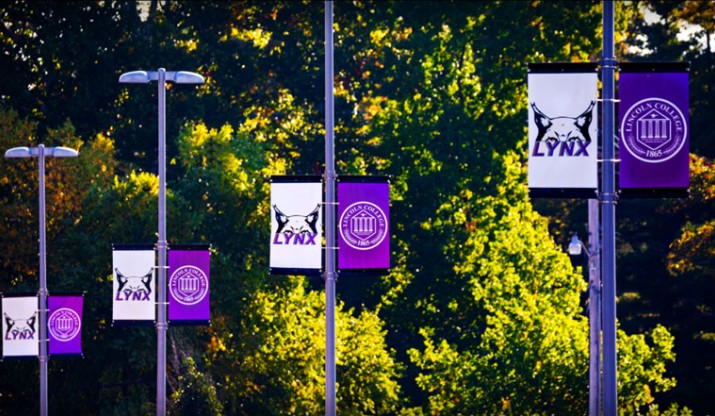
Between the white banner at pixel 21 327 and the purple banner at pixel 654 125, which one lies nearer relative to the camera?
the purple banner at pixel 654 125

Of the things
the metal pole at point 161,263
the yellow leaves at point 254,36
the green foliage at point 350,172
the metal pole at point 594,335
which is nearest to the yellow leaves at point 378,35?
the green foliage at point 350,172

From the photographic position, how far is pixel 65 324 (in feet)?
116

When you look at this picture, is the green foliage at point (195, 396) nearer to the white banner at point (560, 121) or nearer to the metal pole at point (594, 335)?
the metal pole at point (594, 335)

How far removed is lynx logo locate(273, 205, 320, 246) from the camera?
2309 centimetres

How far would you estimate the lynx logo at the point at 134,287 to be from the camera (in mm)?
30016

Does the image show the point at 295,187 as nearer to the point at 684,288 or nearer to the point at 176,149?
the point at 176,149

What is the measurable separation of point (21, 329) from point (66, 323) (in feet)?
4.81

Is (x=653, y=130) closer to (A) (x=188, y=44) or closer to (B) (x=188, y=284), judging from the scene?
(B) (x=188, y=284)

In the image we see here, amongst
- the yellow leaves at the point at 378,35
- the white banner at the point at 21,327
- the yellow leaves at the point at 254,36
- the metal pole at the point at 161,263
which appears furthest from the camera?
the yellow leaves at the point at 254,36

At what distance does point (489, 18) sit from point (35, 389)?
2282 cm

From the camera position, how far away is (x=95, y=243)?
137 ft

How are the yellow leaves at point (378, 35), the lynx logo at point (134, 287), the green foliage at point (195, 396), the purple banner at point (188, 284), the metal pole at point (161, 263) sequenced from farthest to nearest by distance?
1. the yellow leaves at point (378, 35)
2. the green foliage at point (195, 396)
3. the lynx logo at point (134, 287)
4. the purple banner at point (188, 284)
5. the metal pole at point (161, 263)

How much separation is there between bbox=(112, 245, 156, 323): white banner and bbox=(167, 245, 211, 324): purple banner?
1.50 feet

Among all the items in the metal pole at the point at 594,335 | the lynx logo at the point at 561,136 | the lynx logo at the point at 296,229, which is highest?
the lynx logo at the point at 561,136
